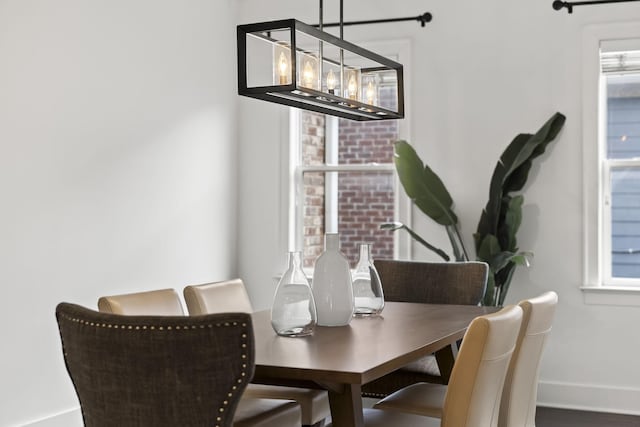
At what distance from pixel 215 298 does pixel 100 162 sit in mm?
1353

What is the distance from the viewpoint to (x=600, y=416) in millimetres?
4875

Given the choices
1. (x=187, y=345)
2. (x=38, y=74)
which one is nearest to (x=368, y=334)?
(x=187, y=345)

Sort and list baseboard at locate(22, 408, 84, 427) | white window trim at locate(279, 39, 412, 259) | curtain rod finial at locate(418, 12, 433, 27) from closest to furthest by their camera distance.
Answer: baseboard at locate(22, 408, 84, 427) → curtain rod finial at locate(418, 12, 433, 27) → white window trim at locate(279, 39, 412, 259)

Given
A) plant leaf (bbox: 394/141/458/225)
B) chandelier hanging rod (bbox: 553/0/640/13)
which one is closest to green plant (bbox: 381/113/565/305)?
plant leaf (bbox: 394/141/458/225)

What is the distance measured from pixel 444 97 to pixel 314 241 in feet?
4.41

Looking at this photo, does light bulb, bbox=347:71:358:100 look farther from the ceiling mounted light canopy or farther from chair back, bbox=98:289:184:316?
chair back, bbox=98:289:184:316

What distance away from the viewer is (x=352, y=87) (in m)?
3.46

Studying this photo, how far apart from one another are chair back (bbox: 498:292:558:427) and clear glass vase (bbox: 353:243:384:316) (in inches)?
28.0

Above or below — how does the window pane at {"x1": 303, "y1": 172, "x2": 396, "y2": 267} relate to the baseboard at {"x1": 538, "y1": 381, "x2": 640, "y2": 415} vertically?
above

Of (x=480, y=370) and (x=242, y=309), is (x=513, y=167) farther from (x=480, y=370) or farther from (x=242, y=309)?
(x=480, y=370)

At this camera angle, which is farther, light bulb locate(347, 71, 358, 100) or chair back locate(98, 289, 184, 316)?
light bulb locate(347, 71, 358, 100)

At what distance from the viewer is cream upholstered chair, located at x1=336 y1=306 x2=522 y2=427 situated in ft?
7.63

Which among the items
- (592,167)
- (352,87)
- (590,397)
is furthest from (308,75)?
(590,397)

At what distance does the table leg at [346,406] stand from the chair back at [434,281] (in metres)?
1.74
